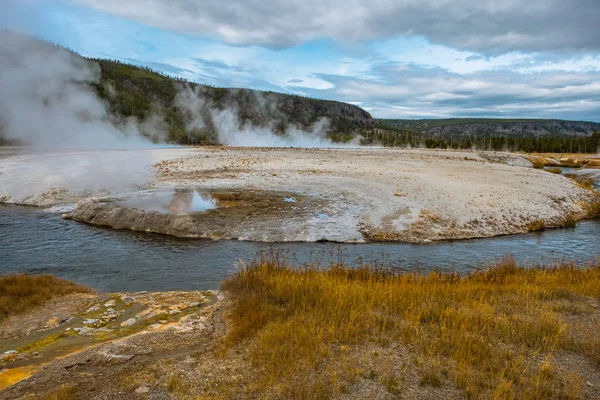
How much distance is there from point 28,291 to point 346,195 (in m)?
14.8

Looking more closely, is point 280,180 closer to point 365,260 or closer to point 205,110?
point 365,260

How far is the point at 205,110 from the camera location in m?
143

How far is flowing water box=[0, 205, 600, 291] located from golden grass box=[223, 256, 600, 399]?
95.9 inches

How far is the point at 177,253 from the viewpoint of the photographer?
45.3ft

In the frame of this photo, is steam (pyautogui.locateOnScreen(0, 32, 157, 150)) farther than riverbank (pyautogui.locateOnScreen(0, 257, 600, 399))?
Yes

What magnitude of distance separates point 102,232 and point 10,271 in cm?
461

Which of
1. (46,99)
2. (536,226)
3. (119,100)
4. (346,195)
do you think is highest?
(119,100)

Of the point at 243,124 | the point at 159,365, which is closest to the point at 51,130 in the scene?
the point at 159,365

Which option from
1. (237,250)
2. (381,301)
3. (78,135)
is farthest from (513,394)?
(78,135)

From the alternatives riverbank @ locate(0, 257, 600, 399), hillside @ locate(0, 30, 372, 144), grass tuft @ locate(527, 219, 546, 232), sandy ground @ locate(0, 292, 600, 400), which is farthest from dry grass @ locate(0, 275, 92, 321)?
hillside @ locate(0, 30, 372, 144)

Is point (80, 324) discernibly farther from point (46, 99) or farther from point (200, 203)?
point (46, 99)

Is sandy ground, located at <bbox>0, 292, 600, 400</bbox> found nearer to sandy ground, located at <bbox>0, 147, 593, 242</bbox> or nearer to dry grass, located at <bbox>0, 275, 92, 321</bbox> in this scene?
dry grass, located at <bbox>0, 275, 92, 321</bbox>

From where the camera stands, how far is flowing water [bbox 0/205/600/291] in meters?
11.8

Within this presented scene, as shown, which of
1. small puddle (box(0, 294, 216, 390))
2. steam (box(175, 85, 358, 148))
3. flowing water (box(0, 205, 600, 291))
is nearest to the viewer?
small puddle (box(0, 294, 216, 390))
